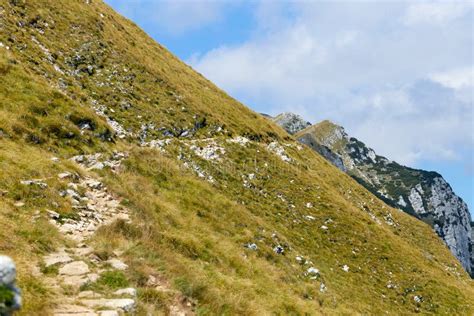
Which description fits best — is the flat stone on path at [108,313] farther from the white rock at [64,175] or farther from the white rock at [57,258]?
the white rock at [64,175]

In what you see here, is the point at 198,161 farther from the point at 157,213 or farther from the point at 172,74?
the point at 172,74


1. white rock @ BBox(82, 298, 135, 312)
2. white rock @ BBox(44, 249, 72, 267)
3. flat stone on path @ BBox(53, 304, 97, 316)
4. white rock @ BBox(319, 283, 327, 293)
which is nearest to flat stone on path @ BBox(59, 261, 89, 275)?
white rock @ BBox(44, 249, 72, 267)

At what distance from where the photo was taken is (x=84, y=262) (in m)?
12.7

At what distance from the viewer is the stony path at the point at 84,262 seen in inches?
411

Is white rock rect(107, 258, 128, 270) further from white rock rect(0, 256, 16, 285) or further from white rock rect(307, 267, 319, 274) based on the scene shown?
white rock rect(307, 267, 319, 274)

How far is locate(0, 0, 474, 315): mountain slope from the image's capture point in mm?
13359

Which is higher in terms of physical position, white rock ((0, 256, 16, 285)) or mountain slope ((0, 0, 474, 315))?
mountain slope ((0, 0, 474, 315))

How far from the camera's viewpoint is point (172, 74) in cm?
5019

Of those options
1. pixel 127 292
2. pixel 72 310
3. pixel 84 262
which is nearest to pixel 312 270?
pixel 84 262

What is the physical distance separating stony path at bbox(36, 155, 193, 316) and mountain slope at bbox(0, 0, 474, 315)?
0.07 m

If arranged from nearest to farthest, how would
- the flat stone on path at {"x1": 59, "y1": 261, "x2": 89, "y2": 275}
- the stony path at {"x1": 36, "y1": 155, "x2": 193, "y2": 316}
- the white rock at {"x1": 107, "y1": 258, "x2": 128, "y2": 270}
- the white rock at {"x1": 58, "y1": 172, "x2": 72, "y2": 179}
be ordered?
the stony path at {"x1": 36, "y1": 155, "x2": 193, "y2": 316}
the flat stone on path at {"x1": 59, "y1": 261, "x2": 89, "y2": 275}
the white rock at {"x1": 107, "y1": 258, "x2": 128, "y2": 270}
the white rock at {"x1": 58, "y1": 172, "x2": 72, "y2": 179}

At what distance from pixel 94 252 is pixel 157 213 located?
7026 mm

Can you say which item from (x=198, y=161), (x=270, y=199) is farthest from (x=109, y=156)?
(x=270, y=199)

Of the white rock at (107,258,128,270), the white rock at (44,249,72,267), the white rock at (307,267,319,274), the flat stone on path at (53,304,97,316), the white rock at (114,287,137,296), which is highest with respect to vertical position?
the white rock at (307,267,319,274)
